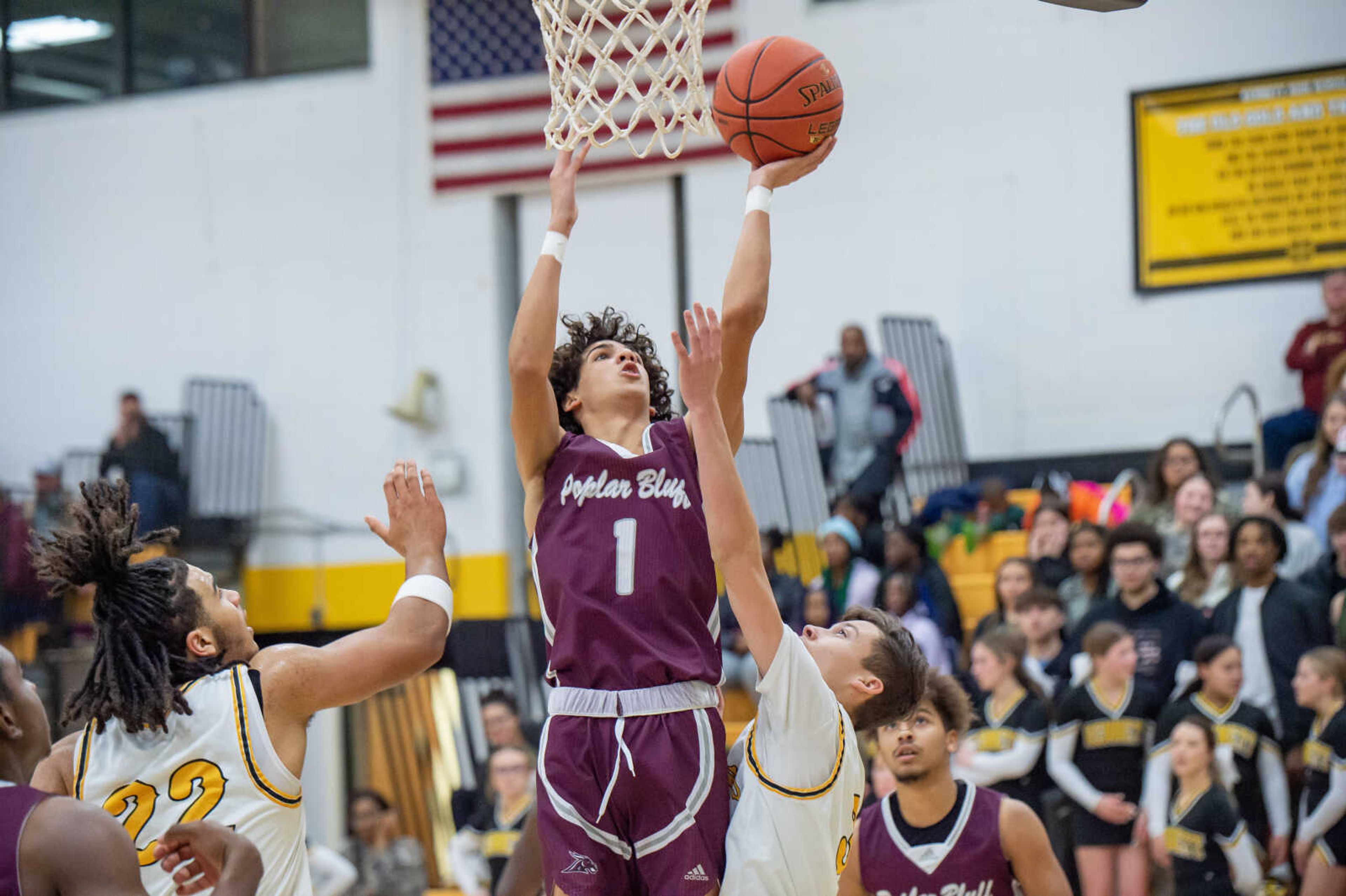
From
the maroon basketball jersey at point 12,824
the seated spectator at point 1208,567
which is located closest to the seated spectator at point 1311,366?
the seated spectator at point 1208,567

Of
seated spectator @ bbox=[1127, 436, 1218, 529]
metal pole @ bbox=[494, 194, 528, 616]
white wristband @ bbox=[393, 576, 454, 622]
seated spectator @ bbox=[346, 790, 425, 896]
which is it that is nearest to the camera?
white wristband @ bbox=[393, 576, 454, 622]

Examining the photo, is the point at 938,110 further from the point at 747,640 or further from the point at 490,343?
the point at 747,640

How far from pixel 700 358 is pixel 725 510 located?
32cm

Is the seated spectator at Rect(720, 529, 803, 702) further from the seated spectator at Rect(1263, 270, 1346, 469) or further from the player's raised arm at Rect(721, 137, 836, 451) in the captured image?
the player's raised arm at Rect(721, 137, 836, 451)

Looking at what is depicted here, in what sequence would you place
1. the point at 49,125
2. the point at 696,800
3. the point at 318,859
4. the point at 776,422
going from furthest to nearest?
the point at 49,125 → the point at 776,422 → the point at 318,859 → the point at 696,800

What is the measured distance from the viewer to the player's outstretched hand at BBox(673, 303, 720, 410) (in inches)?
122

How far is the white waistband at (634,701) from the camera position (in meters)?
3.31

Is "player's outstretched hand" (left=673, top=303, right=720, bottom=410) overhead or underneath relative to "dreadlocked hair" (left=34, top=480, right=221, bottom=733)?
overhead

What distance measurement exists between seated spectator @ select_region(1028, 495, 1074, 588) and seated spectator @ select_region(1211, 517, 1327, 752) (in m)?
1.26

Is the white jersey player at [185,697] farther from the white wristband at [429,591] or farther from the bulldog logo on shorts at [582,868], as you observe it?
the bulldog logo on shorts at [582,868]

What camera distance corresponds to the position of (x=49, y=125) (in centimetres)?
1514

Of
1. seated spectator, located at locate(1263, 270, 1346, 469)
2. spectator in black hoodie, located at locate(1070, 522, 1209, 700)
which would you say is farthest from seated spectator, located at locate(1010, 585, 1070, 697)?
seated spectator, located at locate(1263, 270, 1346, 469)

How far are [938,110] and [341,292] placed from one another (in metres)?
5.50

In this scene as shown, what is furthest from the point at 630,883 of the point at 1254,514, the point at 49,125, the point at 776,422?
the point at 49,125
